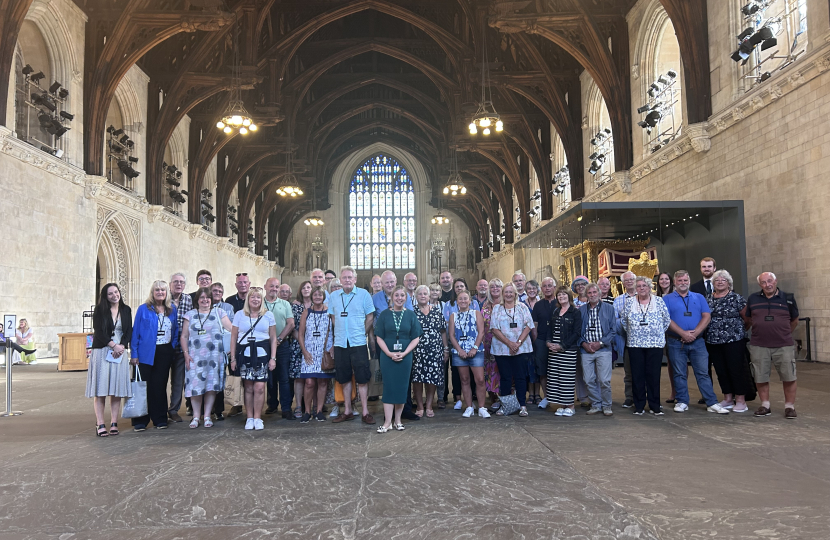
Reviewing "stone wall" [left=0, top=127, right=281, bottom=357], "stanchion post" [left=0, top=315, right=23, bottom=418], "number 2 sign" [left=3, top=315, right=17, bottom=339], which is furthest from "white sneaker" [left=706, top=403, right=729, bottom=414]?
"stone wall" [left=0, top=127, right=281, bottom=357]

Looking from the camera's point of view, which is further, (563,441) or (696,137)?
(696,137)

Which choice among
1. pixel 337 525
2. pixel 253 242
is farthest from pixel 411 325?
pixel 253 242

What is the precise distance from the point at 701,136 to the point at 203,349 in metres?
11.0

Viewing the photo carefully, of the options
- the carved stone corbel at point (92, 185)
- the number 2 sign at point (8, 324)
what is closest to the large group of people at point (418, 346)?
the number 2 sign at point (8, 324)

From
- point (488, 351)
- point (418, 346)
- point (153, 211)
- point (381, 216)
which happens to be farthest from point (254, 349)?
point (381, 216)

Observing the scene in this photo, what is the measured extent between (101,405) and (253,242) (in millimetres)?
29461

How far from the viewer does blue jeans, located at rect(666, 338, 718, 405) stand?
645 centimetres

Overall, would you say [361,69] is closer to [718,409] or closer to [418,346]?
[418,346]

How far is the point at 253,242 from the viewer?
34.4 metres

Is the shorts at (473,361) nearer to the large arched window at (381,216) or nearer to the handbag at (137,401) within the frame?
the handbag at (137,401)

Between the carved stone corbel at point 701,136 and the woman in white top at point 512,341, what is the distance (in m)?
8.29

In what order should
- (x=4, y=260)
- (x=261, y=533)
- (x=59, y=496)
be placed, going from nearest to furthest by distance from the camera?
(x=261, y=533)
(x=59, y=496)
(x=4, y=260)

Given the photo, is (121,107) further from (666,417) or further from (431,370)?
(666,417)

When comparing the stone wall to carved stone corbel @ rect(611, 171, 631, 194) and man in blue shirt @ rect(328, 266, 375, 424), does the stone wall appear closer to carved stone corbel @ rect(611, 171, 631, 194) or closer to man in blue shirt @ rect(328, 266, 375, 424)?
man in blue shirt @ rect(328, 266, 375, 424)
